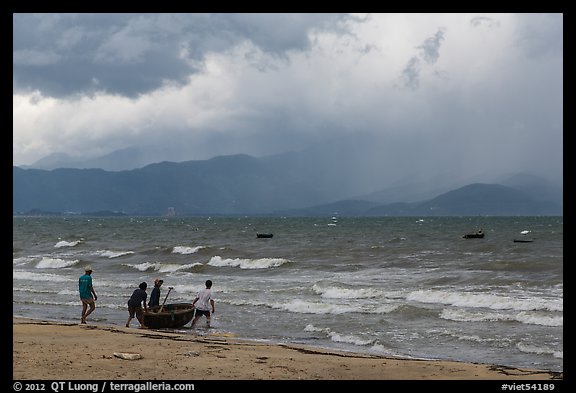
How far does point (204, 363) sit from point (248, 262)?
107 ft

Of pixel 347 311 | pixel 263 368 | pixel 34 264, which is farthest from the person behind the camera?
pixel 34 264

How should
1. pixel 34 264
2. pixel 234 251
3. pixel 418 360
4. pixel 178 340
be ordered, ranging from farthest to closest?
pixel 234 251 < pixel 34 264 < pixel 178 340 < pixel 418 360

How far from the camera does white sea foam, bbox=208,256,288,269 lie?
142 feet

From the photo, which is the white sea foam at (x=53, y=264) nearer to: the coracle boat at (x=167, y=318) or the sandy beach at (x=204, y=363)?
the coracle boat at (x=167, y=318)

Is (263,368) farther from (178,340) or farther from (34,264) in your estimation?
(34,264)

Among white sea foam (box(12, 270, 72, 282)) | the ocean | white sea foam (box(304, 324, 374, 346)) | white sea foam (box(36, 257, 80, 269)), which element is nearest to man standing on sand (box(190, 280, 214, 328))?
the ocean

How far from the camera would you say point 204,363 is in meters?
12.7

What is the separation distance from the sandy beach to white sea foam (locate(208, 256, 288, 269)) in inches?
1062

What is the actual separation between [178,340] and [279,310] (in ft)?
24.5

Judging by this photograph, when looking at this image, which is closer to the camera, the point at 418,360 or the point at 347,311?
the point at 418,360

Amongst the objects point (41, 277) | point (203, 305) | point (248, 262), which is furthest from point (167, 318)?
point (248, 262)

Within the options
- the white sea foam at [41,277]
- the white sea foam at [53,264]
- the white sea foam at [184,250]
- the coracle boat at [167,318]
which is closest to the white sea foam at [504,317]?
the coracle boat at [167,318]
